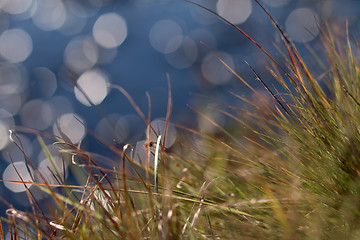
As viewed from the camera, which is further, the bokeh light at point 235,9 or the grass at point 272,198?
the bokeh light at point 235,9

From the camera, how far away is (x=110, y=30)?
2164 centimetres

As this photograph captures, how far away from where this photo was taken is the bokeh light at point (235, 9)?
17598 millimetres

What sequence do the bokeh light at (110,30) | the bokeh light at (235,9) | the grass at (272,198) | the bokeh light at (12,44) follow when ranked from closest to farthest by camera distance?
1. the grass at (272,198)
2. the bokeh light at (235,9)
3. the bokeh light at (12,44)
4. the bokeh light at (110,30)

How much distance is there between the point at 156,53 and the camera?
22.6 metres

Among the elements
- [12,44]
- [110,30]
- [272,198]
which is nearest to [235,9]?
[110,30]

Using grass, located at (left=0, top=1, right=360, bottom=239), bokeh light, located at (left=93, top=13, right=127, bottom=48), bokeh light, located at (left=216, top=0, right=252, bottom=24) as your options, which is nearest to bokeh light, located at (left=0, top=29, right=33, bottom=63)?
bokeh light, located at (left=93, top=13, right=127, bottom=48)

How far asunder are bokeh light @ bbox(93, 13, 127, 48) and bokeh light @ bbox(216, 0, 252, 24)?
6199 mm

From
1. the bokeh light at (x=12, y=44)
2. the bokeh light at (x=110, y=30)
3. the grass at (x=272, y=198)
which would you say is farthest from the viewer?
the bokeh light at (x=110, y=30)

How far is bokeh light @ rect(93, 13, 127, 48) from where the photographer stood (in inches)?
839

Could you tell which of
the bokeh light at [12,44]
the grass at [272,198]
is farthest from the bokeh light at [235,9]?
the grass at [272,198]

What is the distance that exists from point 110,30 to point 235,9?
23.1 feet

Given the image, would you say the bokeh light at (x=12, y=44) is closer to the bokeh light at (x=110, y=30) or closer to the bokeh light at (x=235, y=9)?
the bokeh light at (x=110, y=30)

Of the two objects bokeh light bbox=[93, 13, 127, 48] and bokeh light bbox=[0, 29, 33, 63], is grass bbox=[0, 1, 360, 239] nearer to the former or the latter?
bokeh light bbox=[93, 13, 127, 48]

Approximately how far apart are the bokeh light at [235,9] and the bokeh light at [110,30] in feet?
20.3
